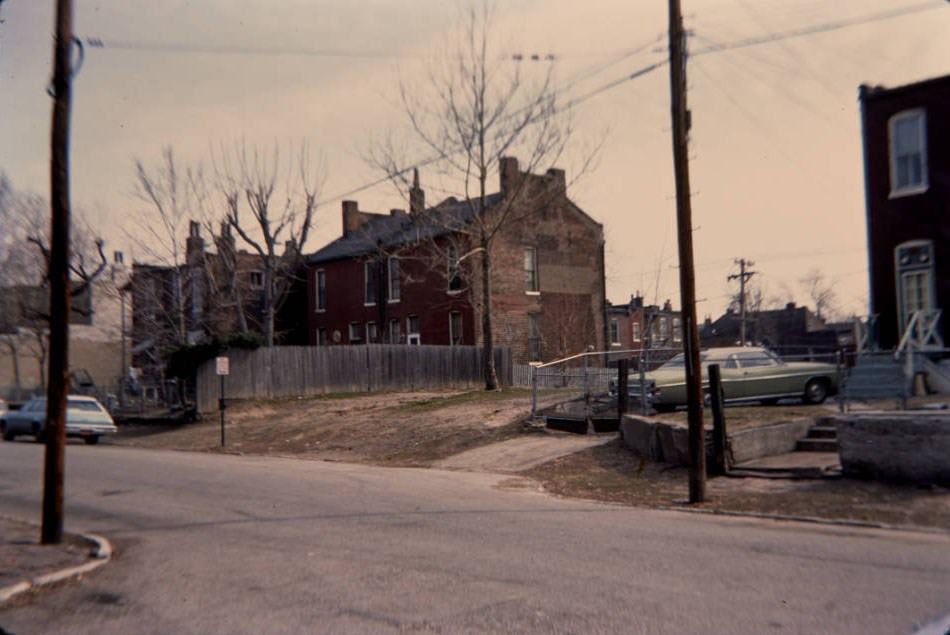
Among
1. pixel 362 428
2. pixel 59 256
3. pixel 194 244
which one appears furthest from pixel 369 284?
pixel 59 256

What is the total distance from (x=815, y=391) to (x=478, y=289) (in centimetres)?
1936

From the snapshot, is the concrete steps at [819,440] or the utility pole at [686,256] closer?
the utility pole at [686,256]

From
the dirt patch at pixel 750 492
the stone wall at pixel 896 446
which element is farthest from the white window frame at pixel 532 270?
the stone wall at pixel 896 446

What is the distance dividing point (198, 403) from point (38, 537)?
23.0 metres

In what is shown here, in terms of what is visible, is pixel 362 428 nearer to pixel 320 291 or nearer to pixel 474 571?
pixel 474 571

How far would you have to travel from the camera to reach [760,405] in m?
21.4

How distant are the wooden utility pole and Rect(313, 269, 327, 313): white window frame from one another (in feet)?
134

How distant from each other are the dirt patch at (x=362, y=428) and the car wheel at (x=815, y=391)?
20.2 ft

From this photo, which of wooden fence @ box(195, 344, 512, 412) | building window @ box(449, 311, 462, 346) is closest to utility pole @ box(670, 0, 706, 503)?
wooden fence @ box(195, 344, 512, 412)

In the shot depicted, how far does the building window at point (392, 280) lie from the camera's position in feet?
152

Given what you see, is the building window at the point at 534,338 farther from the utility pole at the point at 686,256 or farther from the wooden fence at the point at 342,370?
the utility pole at the point at 686,256

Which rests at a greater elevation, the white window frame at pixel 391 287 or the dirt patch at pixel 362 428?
the white window frame at pixel 391 287

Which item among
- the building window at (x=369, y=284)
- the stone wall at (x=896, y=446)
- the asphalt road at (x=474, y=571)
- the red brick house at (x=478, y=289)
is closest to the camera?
the asphalt road at (x=474, y=571)

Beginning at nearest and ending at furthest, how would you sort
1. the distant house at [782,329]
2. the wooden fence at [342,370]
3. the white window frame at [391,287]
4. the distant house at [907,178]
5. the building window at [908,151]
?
the distant house at [907,178] → the building window at [908,151] → the wooden fence at [342,370] → the distant house at [782,329] → the white window frame at [391,287]
